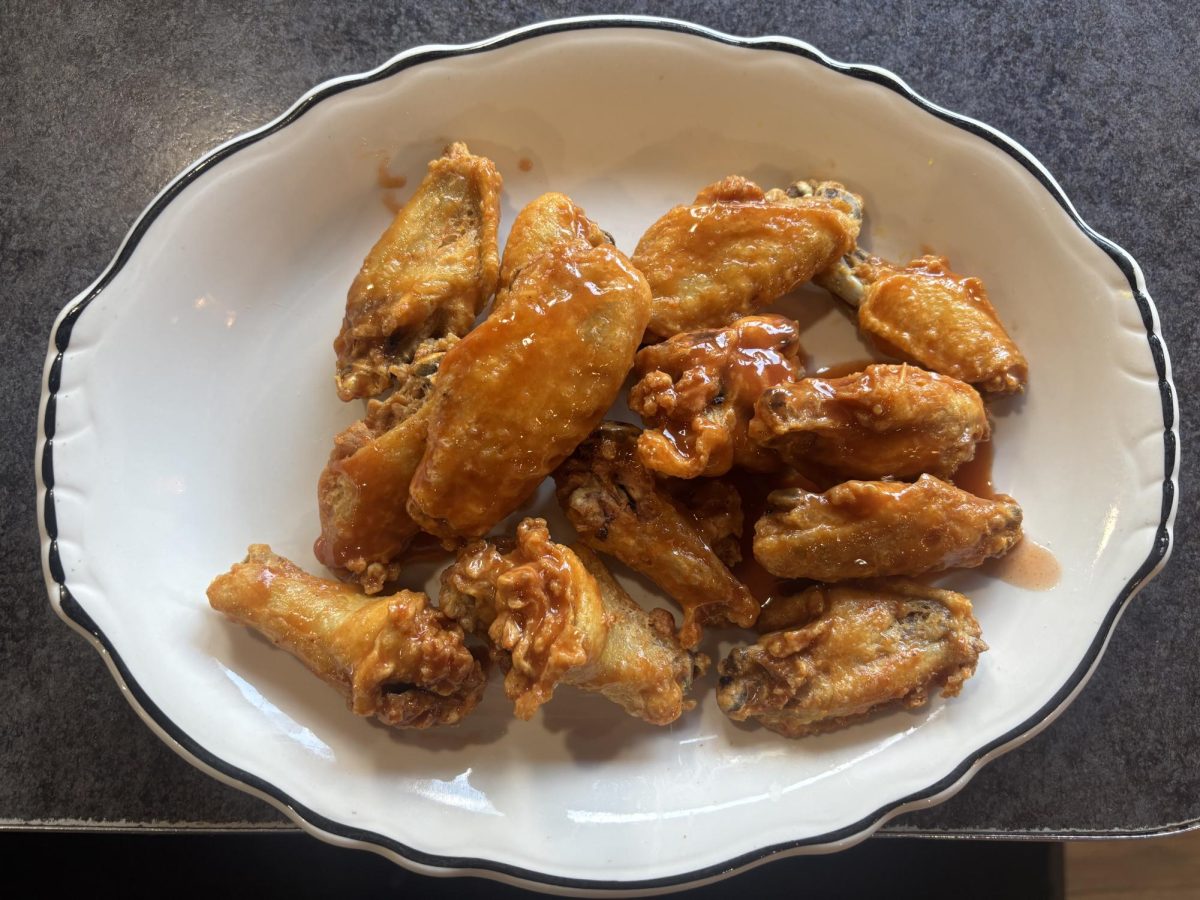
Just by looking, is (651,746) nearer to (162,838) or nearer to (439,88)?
(162,838)

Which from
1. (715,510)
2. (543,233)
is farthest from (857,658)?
(543,233)

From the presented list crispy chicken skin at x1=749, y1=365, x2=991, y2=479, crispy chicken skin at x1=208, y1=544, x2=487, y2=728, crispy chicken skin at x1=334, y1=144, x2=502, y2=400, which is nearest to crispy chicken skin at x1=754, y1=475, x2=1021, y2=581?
crispy chicken skin at x1=749, y1=365, x2=991, y2=479

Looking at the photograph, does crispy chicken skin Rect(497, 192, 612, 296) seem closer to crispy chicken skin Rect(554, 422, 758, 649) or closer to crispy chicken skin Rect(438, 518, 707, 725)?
crispy chicken skin Rect(554, 422, 758, 649)

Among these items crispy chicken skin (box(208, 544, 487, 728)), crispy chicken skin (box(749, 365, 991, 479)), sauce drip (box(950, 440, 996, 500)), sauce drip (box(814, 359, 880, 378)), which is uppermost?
crispy chicken skin (box(749, 365, 991, 479))

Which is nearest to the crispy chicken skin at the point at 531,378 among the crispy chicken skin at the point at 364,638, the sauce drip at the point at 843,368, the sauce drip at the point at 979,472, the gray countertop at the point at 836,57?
the crispy chicken skin at the point at 364,638

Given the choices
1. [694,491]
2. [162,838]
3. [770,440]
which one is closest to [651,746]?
[694,491]

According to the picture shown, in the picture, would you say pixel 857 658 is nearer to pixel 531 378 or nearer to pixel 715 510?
pixel 715 510
